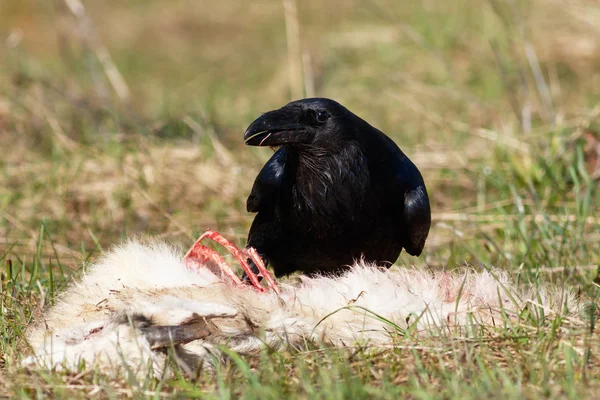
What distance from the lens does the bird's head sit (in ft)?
10.5

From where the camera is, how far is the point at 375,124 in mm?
7117

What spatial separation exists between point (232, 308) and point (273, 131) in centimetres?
92

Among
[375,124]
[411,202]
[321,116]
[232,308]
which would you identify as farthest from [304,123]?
[375,124]

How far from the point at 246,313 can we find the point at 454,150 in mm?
3330

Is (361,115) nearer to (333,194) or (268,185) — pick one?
(268,185)

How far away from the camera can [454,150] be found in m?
5.58

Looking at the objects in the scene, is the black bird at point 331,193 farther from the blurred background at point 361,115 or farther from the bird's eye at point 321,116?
the blurred background at point 361,115

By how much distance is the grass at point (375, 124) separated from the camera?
2314 millimetres

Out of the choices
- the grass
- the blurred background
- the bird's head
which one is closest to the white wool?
the grass

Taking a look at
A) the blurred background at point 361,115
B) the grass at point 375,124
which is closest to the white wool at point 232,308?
the grass at point 375,124

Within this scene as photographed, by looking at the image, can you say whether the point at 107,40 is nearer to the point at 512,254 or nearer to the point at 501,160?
the point at 501,160

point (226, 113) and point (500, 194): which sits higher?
point (226, 113)

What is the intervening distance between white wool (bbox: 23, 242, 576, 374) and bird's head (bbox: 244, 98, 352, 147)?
600 mm

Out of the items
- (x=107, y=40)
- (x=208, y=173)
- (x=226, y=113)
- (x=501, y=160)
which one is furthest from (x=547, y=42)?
(x=107, y=40)
